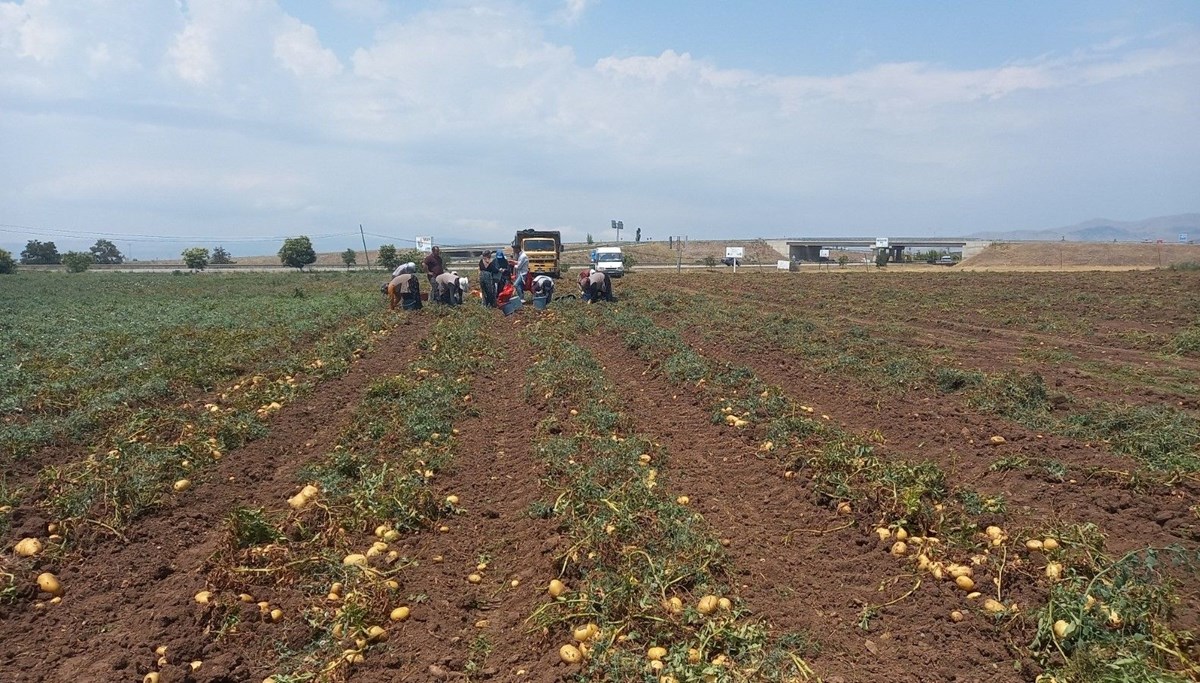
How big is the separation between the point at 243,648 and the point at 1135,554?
6.00m

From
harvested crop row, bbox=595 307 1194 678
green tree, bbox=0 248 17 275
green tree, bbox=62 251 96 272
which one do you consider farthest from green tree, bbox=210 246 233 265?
harvested crop row, bbox=595 307 1194 678

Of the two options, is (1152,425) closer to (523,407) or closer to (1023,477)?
(1023,477)

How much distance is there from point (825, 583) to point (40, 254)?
113 meters

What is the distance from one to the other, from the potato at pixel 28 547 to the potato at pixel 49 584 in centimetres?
47

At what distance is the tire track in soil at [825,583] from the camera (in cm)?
393

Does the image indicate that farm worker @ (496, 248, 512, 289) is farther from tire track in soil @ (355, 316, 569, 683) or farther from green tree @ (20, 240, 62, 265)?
green tree @ (20, 240, 62, 265)

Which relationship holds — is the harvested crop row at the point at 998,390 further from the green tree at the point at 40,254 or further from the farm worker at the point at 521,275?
the green tree at the point at 40,254

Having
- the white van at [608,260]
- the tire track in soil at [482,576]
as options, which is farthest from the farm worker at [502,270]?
the white van at [608,260]

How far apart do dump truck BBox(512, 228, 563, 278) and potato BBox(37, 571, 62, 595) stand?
1215 inches

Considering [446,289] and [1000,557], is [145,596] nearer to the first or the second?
[1000,557]

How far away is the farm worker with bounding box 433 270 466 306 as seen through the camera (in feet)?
66.8

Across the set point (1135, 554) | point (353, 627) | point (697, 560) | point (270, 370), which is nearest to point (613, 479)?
point (697, 560)

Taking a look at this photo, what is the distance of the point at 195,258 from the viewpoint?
6794 cm

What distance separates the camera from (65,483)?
20.3 feet
